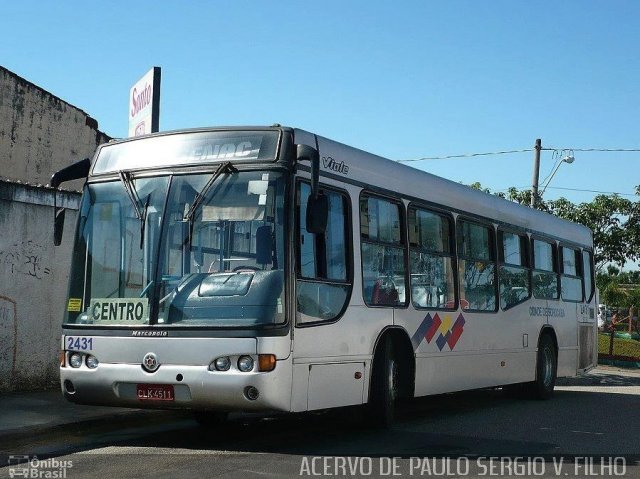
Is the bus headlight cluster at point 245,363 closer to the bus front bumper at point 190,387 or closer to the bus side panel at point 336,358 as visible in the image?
the bus front bumper at point 190,387

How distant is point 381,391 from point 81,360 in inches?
126

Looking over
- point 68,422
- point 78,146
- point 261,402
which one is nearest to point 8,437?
point 68,422

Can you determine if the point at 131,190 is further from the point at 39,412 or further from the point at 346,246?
the point at 39,412

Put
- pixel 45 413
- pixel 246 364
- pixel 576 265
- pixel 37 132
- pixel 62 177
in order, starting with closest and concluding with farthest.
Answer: pixel 246 364
pixel 62 177
pixel 45 413
pixel 576 265
pixel 37 132

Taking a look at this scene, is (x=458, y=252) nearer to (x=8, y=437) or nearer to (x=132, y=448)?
(x=132, y=448)

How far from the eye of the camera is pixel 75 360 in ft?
30.0

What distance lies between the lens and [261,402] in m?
8.34

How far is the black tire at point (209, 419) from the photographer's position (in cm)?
1077

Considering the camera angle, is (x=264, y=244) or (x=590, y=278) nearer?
(x=264, y=244)

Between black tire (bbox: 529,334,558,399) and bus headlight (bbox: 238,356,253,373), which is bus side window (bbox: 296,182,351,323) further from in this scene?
black tire (bbox: 529,334,558,399)

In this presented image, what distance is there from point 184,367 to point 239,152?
211 cm

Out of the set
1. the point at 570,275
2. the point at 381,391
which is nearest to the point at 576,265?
the point at 570,275

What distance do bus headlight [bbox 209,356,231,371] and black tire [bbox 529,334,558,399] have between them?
8.14 metres

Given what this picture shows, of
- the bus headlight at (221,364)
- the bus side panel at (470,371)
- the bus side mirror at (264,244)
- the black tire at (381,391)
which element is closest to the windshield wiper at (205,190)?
the bus side mirror at (264,244)
